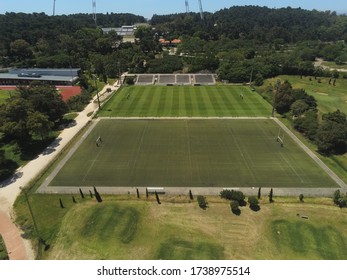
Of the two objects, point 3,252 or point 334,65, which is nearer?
point 3,252

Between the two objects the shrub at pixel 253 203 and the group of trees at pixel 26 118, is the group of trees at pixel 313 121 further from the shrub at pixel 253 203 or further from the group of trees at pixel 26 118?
the group of trees at pixel 26 118

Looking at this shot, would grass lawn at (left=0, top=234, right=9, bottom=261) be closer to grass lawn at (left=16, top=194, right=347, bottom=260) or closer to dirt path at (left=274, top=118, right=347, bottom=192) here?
grass lawn at (left=16, top=194, right=347, bottom=260)

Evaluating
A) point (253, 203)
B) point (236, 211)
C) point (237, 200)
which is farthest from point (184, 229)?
point (253, 203)

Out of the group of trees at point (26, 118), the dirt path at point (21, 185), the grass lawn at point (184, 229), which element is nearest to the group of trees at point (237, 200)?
the grass lawn at point (184, 229)

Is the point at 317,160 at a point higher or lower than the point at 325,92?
lower

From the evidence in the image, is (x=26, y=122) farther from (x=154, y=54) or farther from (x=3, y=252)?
(x=154, y=54)

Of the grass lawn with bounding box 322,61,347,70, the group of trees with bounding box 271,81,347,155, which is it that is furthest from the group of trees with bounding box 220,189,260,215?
the grass lawn with bounding box 322,61,347,70

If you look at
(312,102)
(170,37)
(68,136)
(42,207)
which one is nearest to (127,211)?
(42,207)
